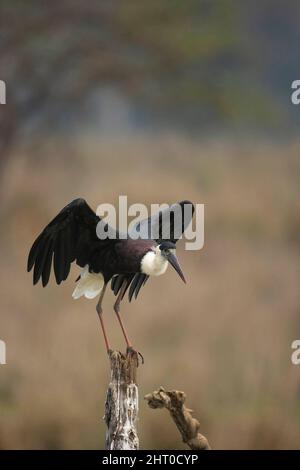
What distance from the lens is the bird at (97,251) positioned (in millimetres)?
4605

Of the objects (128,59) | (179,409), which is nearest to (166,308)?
(128,59)

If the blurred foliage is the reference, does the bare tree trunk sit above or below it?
below

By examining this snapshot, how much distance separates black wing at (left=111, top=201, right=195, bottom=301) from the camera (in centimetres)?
488

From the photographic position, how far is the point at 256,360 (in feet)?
27.2

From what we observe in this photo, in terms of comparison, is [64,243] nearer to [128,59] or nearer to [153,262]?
[153,262]

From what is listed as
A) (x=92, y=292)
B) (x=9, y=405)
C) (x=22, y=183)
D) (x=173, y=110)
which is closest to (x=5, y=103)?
(x=22, y=183)

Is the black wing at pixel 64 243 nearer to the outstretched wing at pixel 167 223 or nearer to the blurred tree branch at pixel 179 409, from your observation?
the outstretched wing at pixel 167 223

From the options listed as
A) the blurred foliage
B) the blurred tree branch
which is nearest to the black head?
the blurred tree branch

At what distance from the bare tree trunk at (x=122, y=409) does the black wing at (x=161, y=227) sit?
2.15 feet

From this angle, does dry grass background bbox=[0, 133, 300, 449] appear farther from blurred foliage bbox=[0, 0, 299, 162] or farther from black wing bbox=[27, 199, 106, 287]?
black wing bbox=[27, 199, 106, 287]

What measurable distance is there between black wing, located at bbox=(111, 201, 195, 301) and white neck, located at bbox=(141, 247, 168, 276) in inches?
6.9

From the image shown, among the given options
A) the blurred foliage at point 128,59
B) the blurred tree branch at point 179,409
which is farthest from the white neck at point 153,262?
the blurred foliage at point 128,59

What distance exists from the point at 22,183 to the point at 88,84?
1259 millimetres

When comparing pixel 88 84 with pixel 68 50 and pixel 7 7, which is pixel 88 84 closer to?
pixel 68 50
